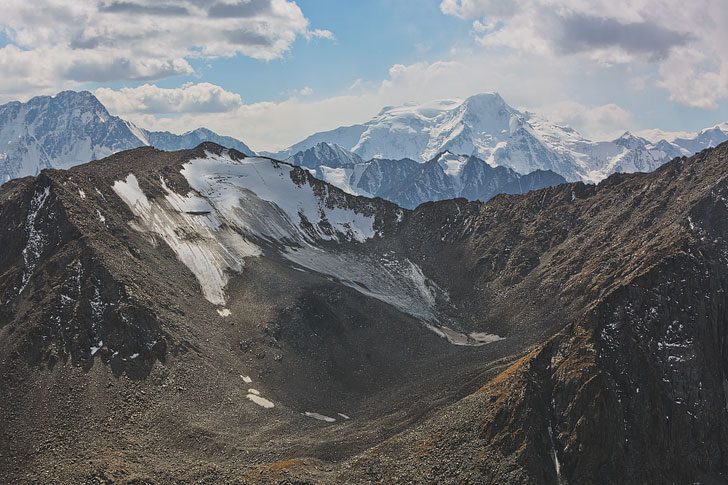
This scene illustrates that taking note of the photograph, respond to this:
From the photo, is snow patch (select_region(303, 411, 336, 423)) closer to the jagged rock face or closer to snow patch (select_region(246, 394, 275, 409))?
the jagged rock face

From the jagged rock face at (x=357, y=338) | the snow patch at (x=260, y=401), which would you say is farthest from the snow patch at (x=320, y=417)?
the snow patch at (x=260, y=401)

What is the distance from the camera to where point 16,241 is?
8562 cm

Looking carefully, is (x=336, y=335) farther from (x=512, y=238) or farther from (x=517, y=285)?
(x=512, y=238)

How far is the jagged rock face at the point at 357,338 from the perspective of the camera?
5112 centimetres

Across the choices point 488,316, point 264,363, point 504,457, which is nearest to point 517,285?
point 488,316

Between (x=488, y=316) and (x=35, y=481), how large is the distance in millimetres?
96553

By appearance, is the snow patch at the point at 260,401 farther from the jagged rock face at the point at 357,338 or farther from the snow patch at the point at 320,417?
the snow patch at the point at 320,417

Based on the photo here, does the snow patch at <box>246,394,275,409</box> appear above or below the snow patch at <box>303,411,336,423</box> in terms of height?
above

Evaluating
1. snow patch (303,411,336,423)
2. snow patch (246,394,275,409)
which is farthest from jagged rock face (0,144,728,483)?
snow patch (303,411,336,423)

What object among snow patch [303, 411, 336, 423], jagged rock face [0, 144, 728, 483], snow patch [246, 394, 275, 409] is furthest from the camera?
snow patch [246, 394, 275, 409]

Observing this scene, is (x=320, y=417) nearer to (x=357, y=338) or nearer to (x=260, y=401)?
(x=260, y=401)

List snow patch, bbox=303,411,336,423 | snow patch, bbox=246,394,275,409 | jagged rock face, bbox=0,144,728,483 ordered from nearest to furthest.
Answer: jagged rock face, bbox=0,144,728,483
snow patch, bbox=303,411,336,423
snow patch, bbox=246,394,275,409

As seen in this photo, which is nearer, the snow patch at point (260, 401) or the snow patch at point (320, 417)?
the snow patch at point (320, 417)

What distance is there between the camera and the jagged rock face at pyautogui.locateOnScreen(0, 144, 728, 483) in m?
51.1
